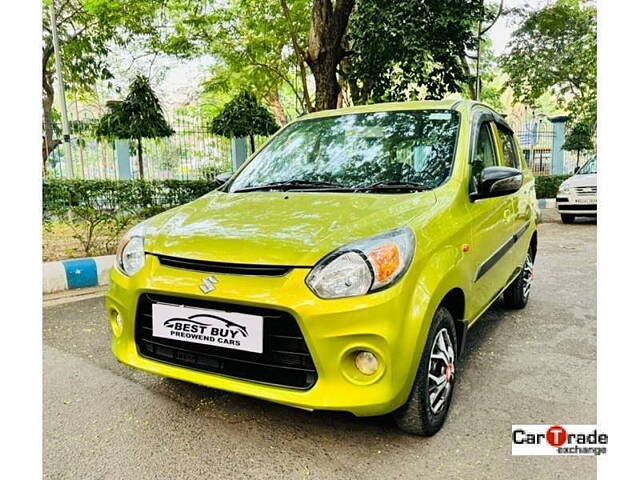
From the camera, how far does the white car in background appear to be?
30.5ft

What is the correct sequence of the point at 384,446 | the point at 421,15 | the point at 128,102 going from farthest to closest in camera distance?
the point at 128,102, the point at 421,15, the point at 384,446

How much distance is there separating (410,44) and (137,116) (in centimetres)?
440

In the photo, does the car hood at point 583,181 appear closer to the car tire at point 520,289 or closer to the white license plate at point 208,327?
the car tire at point 520,289

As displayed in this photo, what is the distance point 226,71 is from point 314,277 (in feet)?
39.5

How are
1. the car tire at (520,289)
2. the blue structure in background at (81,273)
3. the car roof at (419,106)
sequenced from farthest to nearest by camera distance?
the blue structure in background at (81,273)
the car tire at (520,289)
the car roof at (419,106)

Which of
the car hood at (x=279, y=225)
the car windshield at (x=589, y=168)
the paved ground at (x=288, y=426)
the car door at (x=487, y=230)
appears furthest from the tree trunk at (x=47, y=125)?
the car windshield at (x=589, y=168)

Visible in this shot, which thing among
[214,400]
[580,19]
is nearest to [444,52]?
[214,400]

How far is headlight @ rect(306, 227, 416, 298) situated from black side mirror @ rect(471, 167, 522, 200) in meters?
0.90

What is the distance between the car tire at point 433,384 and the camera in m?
2.13

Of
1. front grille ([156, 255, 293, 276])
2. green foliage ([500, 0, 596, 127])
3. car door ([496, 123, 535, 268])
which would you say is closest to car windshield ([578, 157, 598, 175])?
green foliage ([500, 0, 596, 127])

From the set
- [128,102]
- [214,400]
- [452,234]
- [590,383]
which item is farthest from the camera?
[128,102]

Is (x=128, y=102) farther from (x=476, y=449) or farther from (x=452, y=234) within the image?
(x=476, y=449)

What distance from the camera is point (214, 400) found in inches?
103

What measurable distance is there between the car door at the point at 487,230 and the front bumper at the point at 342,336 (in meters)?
0.84
